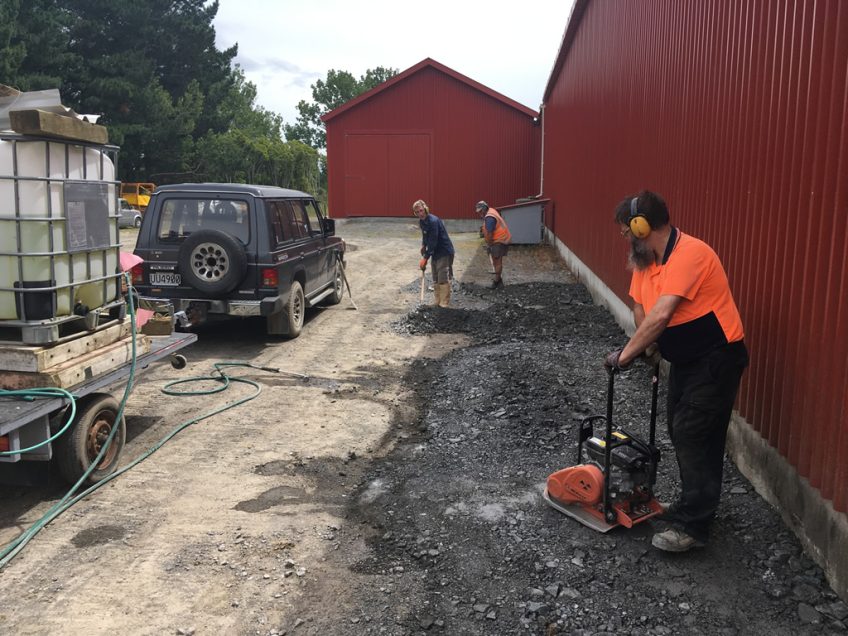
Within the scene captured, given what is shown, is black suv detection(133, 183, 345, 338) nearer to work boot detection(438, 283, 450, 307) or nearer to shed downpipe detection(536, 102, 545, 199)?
work boot detection(438, 283, 450, 307)

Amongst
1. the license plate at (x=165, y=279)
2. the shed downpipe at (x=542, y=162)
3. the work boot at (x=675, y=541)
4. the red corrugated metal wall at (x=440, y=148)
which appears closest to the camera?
the work boot at (x=675, y=541)

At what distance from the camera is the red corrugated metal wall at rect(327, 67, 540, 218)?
27.8 m

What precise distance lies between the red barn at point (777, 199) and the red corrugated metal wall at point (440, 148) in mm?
20069

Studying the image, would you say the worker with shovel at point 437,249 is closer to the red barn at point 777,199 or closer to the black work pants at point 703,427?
the red barn at point 777,199

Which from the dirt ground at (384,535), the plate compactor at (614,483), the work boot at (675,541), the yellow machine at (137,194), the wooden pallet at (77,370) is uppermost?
A: the yellow machine at (137,194)

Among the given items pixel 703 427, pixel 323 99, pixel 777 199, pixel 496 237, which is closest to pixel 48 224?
pixel 703 427

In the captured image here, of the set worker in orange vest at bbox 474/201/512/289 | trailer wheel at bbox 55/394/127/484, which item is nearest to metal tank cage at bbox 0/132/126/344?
trailer wheel at bbox 55/394/127/484

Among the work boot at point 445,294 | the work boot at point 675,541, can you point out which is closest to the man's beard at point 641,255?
the work boot at point 675,541

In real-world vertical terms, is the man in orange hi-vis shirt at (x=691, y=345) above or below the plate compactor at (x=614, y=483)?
above

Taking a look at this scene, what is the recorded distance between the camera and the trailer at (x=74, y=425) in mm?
4234

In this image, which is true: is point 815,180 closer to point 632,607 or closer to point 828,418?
point 828,418

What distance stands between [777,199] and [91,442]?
4742 millimetres

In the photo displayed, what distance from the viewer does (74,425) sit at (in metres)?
4.88

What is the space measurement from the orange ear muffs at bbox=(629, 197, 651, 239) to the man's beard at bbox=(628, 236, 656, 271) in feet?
0.24
